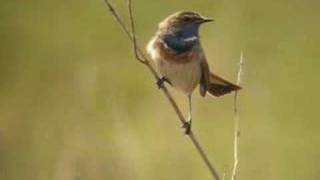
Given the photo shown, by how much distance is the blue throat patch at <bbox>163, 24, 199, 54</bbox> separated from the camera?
271 inches

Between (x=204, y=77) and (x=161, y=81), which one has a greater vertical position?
(x=161, y=81)

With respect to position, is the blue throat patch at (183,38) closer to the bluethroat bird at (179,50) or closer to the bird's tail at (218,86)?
Answer: the bluethroat bird at (179,50)

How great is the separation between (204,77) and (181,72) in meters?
0.18

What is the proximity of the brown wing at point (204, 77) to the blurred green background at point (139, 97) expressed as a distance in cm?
86

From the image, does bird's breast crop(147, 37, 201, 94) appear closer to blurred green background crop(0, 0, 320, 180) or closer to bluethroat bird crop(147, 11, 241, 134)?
bluethroat bird crop(147, 11, 241, 134)

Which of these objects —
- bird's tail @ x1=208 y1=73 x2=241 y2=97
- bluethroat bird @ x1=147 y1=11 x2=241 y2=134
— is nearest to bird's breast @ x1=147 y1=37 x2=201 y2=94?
bluethroat bird @ x1=147 y1=11 x2=241 y2=134

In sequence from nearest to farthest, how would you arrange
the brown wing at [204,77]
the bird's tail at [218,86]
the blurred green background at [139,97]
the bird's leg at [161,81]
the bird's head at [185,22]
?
the bird's leg at [161,81]
the bird's head at [185,22]
the brown wing at [204,77]
the bird's tail at [218,86]
the blurred green background at [139,97]

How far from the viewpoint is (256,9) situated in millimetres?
11469

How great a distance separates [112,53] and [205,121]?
130 cm

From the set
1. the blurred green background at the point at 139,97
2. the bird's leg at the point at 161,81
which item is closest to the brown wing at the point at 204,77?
the bird's leg at the point at 161,81

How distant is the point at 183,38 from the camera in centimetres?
689

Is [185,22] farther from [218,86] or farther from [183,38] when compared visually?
[218,86]

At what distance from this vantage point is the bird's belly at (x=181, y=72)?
6.91 meters

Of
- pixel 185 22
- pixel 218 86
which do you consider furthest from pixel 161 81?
pixel 218 86
